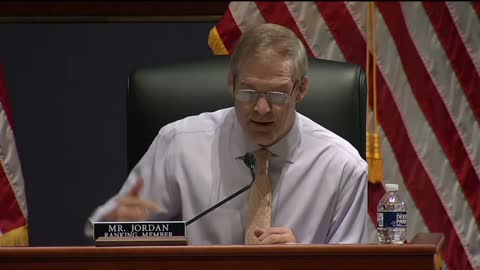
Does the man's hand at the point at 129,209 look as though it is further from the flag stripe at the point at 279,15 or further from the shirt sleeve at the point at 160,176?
the flag stripe at the point at 279,15

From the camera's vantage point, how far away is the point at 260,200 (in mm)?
2348

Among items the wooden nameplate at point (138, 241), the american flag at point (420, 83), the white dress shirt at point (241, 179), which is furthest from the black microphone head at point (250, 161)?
the american flag at point (420, 83)

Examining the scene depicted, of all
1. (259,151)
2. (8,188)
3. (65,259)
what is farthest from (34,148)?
(65,259)

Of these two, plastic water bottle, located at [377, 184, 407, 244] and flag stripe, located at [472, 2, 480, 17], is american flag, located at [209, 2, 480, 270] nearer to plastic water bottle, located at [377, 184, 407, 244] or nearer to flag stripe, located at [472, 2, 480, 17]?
flag stripe, located at [472, 2, 480, 17]

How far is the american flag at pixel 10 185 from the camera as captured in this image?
3.20 m

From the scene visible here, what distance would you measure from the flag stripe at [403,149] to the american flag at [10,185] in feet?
3.96

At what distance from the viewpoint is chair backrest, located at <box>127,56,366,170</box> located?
2488 mm

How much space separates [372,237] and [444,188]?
336 mm

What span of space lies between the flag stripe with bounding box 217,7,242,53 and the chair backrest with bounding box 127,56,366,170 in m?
0.84

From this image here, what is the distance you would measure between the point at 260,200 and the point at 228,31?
1184mm

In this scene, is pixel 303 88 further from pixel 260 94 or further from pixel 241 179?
pixel 241 179

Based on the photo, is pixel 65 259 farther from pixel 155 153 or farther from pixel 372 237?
pixel 372 237

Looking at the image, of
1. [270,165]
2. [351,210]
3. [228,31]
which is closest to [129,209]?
[270,165]

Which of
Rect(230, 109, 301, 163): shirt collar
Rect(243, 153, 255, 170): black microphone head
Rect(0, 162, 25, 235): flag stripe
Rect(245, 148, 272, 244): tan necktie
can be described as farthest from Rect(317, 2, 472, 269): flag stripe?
Rect(243, 153, 255, 170): black microphone head
